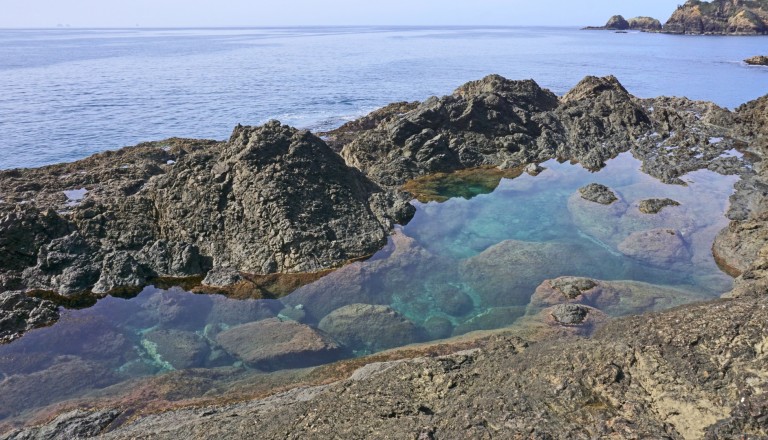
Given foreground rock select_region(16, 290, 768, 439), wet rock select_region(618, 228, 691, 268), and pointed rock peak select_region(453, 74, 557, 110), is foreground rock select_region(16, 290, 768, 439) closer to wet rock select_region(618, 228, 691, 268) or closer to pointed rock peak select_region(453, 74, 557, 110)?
wet rock select_region(618, 228, 691, 268)

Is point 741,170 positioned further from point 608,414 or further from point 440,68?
point 440,68

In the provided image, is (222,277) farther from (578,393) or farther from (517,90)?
(517,90)

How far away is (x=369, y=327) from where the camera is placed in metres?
14.9

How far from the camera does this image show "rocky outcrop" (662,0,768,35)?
5477 inches

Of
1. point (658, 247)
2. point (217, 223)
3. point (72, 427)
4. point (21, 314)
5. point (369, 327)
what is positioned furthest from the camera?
point (217, 223)

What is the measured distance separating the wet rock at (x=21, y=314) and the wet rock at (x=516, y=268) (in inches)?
583

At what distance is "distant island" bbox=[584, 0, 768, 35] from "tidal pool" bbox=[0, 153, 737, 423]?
162m

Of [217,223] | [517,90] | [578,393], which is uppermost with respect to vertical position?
[517,90]

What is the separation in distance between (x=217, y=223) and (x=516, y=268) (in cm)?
1262

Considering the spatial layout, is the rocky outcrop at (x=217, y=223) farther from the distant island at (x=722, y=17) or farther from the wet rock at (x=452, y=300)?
the distant island at (x=722, y=17)

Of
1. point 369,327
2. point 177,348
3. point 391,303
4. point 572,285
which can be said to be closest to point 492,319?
point 572,285

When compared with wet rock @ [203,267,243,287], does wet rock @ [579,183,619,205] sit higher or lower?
higher

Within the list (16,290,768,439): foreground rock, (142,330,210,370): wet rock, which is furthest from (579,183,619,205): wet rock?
(142,330,210,370): wet rock

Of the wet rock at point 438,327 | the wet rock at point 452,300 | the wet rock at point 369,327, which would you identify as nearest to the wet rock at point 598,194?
the wet rock at point 452,300
